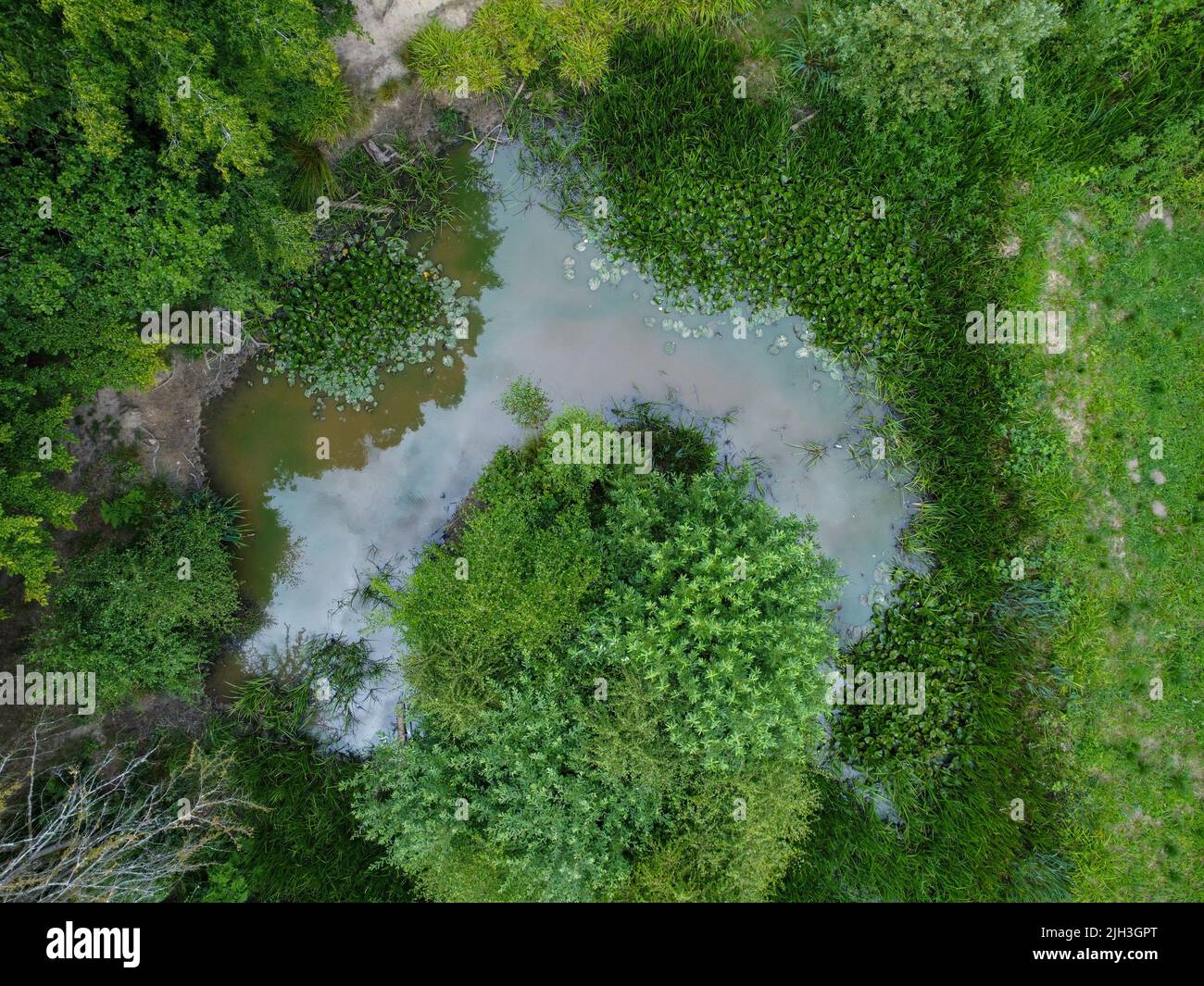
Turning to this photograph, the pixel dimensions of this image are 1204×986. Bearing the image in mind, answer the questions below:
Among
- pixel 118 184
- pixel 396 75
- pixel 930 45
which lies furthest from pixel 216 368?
pixel 930 45

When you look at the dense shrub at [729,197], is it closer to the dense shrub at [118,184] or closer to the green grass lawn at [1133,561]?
the green grass lawn at [1133,561]

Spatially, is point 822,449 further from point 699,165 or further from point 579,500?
point 699,165

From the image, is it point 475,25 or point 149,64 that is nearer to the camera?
point 149,64

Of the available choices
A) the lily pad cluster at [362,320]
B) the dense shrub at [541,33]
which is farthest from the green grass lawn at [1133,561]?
the lily pad cluster at [362,320]

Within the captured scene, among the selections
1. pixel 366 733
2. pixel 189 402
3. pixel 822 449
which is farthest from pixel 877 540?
pixel 189 402

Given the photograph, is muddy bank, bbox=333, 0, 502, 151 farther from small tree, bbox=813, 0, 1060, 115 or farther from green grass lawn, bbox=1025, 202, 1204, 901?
green grass lawn, bbox=1025, 202, 1204, 901
